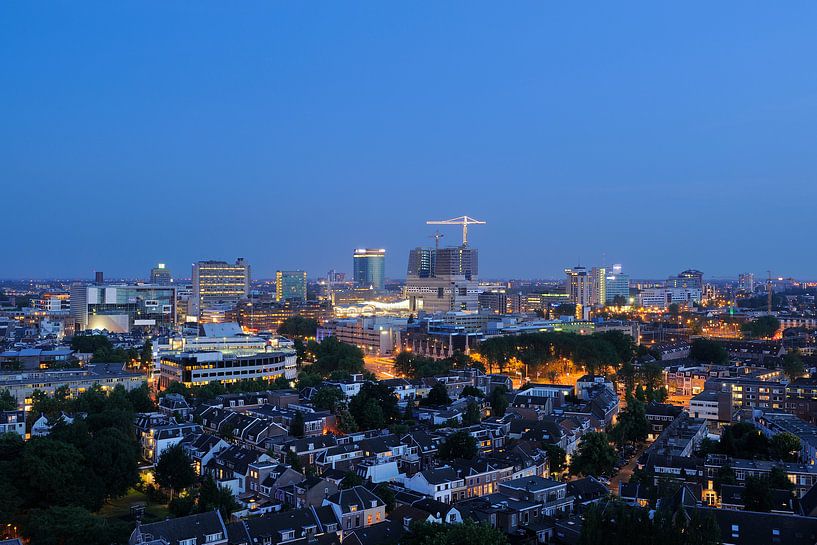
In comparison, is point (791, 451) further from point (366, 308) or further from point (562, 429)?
point (366, 308)

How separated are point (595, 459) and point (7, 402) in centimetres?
2198

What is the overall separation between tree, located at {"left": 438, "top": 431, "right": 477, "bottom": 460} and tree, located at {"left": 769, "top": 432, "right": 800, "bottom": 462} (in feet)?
29.8

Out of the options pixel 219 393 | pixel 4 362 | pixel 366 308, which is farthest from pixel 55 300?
pixel 219 393

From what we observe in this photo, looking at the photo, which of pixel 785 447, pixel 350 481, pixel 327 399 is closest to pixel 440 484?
pixel 350 481

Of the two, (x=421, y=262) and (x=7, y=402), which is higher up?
(x=421, y=262)

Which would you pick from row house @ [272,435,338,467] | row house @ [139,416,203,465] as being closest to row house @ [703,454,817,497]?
row house @ [272,435,338,467]

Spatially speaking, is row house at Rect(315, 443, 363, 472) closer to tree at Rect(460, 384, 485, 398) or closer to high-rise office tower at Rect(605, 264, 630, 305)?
tree at Rect(460, 384, 485, 398)

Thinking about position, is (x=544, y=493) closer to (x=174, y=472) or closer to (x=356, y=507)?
(x=356, y=507)

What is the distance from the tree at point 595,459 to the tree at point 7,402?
21.1 m

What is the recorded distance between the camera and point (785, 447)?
22.8 metres

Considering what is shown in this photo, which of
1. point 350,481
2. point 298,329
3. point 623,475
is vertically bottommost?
point 623,475

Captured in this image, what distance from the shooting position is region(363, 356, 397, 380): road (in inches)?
1764

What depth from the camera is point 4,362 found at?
3947 centimetres

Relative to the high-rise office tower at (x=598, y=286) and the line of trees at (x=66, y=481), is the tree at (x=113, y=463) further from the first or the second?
the high-rise office tower at (x=598, y=286)
